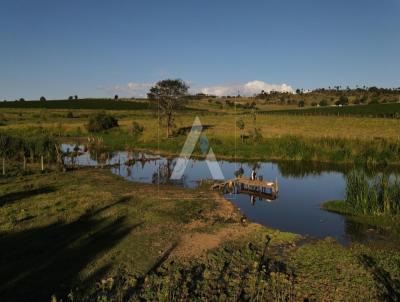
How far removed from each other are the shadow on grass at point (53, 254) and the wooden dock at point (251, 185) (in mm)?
9679

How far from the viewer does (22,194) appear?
883 inches

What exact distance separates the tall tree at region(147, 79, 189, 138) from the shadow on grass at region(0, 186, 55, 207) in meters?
30.2

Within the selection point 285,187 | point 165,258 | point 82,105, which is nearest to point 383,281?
point 165,258

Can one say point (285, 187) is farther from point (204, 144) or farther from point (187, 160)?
point (204, 144)

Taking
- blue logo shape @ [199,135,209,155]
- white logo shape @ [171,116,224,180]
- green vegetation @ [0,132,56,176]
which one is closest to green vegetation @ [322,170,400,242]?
white logo shape @ [171,116,224,180]

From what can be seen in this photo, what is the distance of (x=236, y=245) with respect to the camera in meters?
15.3

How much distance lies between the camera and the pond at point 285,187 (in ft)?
60.8

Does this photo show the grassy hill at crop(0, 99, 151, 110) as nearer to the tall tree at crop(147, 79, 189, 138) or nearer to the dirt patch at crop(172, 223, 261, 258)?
the tall tree at crop(147, 79, 189, 138)

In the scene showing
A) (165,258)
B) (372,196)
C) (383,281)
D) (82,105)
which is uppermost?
(82,105)

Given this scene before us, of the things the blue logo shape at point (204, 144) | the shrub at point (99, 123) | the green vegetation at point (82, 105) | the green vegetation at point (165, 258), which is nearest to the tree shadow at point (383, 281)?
the green vegetation at point (165, 258)

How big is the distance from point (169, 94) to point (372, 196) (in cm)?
3726

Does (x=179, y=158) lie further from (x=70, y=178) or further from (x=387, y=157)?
(x=387, y=157)

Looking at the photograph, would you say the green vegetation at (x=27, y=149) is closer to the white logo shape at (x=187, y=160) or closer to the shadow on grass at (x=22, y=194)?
the white logo shape at (x=187, y=160)

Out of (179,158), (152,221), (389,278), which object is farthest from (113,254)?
(179,158)
